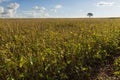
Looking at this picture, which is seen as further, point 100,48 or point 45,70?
point 100,48

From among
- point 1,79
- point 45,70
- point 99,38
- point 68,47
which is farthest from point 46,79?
point 99,38

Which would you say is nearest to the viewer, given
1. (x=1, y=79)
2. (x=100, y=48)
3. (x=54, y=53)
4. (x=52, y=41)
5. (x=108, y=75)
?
(x=1, y=79)

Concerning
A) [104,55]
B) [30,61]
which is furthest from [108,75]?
[30,61]

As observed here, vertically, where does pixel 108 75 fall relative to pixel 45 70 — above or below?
below

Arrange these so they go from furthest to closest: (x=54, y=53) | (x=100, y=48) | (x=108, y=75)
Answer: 1. (x=100, y=48)
2. (x=108, y=75)
3. (x=54, y=53)

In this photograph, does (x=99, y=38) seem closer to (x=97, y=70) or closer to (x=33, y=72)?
(x=97, y=70)

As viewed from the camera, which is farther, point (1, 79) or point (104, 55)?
point (104, 55)

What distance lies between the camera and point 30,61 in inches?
187

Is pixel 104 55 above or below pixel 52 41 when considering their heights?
below

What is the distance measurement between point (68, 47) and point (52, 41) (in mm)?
880

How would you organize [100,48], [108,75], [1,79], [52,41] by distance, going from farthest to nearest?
1. [100,48]
2. [52,41]
3. [108,75]
4. [1,79]

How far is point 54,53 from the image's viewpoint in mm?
5449

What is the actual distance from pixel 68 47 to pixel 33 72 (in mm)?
1689

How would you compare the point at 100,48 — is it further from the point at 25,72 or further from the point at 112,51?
the point at 25,72
